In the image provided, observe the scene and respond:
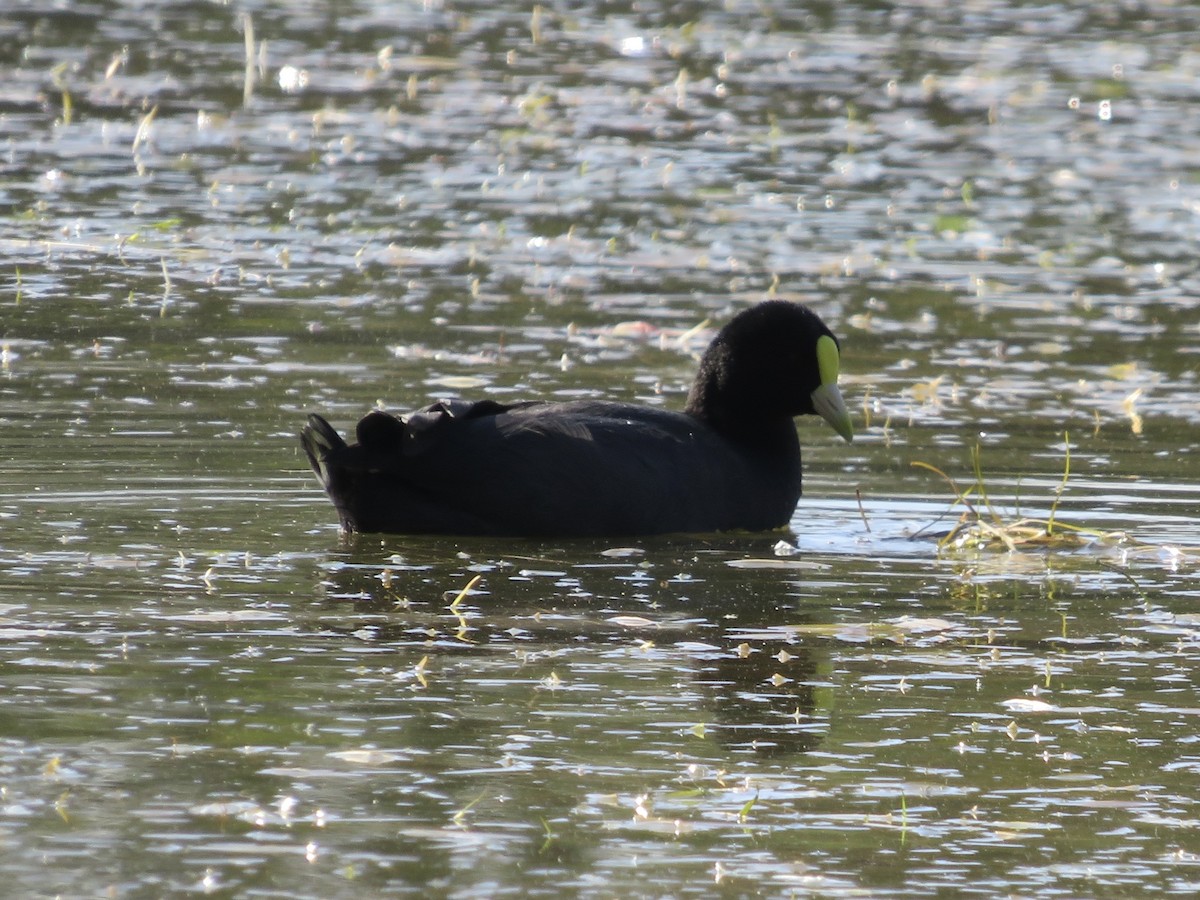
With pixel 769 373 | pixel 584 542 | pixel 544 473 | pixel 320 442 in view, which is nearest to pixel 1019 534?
pixel 769 373

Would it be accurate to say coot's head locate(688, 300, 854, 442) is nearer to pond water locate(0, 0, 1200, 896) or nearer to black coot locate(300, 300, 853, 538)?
black coot locate(300, 300, 853, 538)

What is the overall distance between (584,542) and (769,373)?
49.4 inches

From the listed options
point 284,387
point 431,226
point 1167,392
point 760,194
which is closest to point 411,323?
point 284,387

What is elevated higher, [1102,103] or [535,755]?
[1102,103]

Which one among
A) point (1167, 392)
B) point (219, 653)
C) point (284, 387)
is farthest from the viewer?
point (1167, 392)

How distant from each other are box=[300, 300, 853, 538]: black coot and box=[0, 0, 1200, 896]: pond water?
136 mm

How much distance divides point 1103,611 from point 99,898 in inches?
152

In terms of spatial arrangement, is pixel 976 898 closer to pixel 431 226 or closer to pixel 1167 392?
pixel 1167 392

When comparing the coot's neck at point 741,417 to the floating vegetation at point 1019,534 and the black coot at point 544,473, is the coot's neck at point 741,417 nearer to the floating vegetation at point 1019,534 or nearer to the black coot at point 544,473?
the black coot at point 544,473

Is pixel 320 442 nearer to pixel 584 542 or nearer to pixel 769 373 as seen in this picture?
pixel 584 542

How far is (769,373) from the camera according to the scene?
9.12m

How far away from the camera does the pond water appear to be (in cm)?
505

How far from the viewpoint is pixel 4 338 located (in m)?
11.3

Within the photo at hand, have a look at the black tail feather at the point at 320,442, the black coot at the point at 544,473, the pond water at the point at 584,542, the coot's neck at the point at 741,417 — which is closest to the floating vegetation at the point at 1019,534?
the pond water at the point at 584,542
